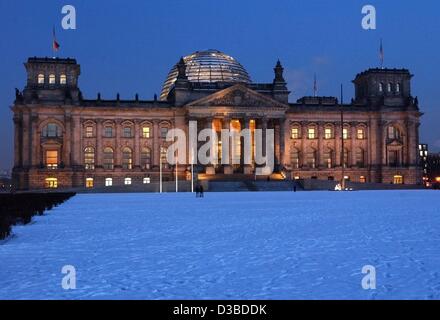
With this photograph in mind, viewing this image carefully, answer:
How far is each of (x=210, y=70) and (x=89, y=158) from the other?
26768 millimetres

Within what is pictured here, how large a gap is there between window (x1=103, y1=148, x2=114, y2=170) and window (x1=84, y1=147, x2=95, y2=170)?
6.08 feet

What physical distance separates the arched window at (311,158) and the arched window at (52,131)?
130 feet

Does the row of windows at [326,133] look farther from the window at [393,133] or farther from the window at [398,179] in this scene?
the window at [398,179]

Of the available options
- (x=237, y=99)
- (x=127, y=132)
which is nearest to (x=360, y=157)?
(x=237, y=99)

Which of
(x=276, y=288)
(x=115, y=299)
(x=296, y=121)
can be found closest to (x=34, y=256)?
(x=115, y=299)

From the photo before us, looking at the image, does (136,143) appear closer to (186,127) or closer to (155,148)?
(155,148)

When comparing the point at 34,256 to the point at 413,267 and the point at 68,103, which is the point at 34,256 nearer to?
the point at 413,267

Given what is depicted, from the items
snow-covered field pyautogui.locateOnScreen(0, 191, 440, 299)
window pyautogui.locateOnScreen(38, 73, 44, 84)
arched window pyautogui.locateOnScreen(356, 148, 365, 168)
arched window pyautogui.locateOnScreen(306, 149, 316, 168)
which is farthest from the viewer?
arched window pyautogui.locateOnScreen(356, 148, 365, 168)

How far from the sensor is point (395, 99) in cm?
10306

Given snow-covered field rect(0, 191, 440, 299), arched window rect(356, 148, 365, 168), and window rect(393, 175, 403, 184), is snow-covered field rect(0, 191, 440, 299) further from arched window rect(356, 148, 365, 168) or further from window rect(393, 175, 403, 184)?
window rect(393, 175, 403, 184)

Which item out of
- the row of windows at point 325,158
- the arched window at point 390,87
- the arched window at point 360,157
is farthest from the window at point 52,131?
the arched window at point 390,87

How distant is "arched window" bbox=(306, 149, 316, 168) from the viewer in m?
101

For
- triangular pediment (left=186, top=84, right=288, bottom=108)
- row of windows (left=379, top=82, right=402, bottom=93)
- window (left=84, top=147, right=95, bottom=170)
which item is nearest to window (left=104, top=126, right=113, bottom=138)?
window (left=84, top=147, right=95, bottom=170)

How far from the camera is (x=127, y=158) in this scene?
9606 centimetres
